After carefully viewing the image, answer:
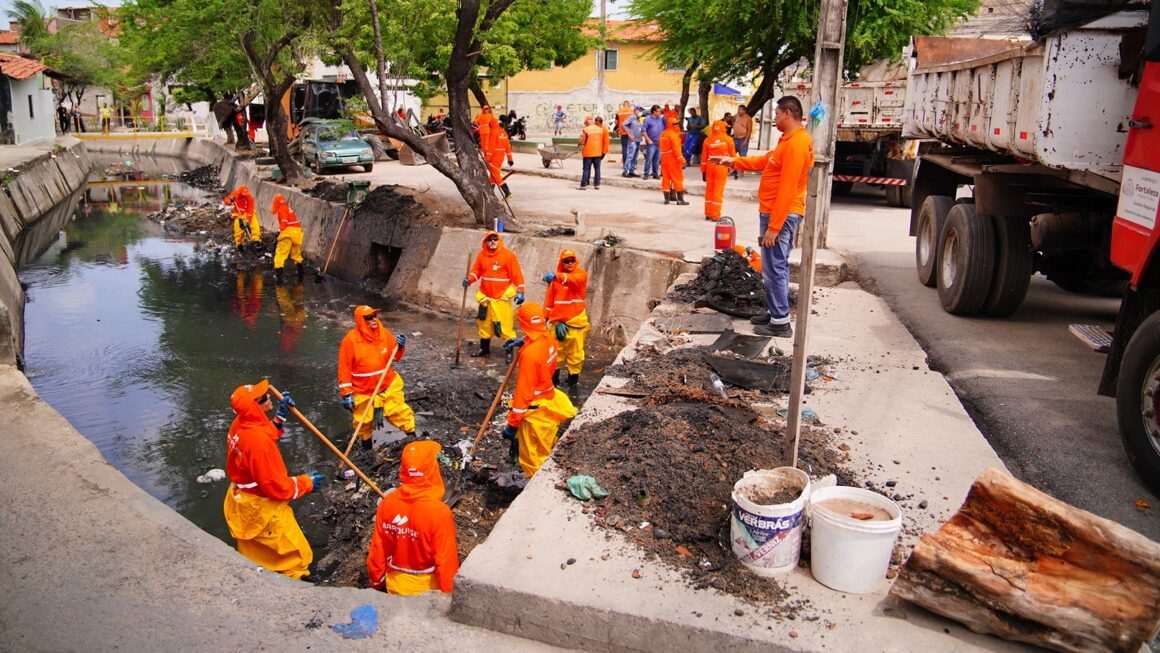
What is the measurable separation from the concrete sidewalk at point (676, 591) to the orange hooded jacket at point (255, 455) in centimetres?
178

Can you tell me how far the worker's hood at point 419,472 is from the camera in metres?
4.78

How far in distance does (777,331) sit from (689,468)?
11.7ft

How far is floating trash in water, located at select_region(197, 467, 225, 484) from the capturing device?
314 inches

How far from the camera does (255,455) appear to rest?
18.2 feet

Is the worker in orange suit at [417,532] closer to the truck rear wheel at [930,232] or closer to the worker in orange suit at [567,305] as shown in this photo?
the worker in orange suit at [567,305]

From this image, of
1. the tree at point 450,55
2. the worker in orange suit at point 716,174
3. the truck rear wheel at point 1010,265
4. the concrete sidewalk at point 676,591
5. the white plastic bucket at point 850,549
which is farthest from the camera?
the worker in orange suit at point 716,174

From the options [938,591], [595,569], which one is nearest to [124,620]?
[595,569]

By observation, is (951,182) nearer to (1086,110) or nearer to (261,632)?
(1086,110)

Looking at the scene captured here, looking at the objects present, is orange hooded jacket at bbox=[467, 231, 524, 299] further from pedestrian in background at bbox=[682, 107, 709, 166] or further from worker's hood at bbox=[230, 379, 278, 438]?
pedestrian in background at bbox=[682, 107, 709, 166]

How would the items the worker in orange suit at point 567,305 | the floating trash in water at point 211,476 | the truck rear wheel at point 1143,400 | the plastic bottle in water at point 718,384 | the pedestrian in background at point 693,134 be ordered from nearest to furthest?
the truck rear wheel at point 1143,400 → the plastic bottle in water at point 718,384 → the floating trash in water at point 211,476 → the worker in orange suit at point 567,305 → the pedestrian in background at point 693,134

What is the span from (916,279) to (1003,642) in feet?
27.9

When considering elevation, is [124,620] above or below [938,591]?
below

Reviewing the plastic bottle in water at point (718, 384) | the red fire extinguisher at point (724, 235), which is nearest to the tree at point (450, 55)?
the red fire extinguisher at point (724, 235)

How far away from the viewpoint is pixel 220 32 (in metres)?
20.1
